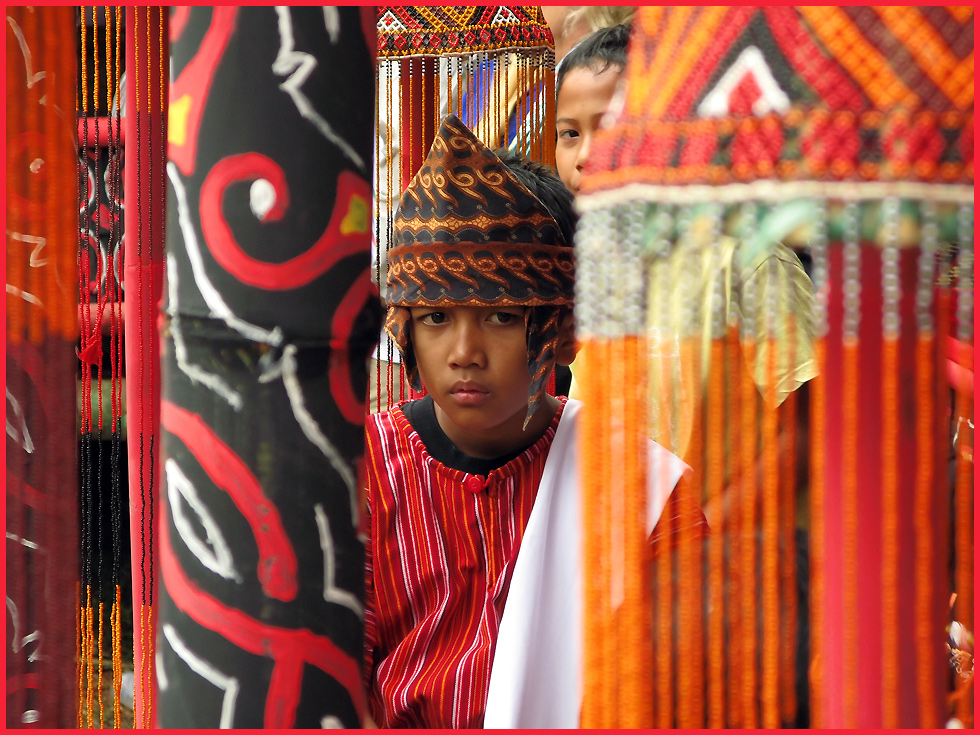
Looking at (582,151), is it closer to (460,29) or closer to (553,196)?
(553,196)

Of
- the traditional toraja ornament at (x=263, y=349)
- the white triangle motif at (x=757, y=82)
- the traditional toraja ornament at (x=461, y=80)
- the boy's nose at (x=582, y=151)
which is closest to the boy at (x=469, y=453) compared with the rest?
the boy's nose at (x=582, y=151)

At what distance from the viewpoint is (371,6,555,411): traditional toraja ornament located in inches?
77.6

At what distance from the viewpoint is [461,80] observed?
2.03 meters

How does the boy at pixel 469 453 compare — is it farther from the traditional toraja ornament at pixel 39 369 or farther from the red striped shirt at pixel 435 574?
the traditional toraja ornament at pixel 39 369

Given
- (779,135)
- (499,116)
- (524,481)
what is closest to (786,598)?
(779,135)

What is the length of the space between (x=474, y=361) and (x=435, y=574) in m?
0.30

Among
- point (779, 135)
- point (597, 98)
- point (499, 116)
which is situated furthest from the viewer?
point (499, 116)

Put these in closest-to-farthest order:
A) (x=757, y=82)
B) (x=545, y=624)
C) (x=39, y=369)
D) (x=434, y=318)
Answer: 1. (x=757, y=82)
2. (x=39, y=369)
3. (x=545, y=624)
4. (x=434, y=318)

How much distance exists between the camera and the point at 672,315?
612mm

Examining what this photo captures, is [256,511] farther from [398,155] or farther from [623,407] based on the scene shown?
[398,155]

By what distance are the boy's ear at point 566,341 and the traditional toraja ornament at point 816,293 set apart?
1.85 feet

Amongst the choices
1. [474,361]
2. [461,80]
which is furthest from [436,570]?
[461,80]

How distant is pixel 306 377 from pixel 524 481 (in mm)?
685

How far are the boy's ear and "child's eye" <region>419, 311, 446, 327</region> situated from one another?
0.53ft
